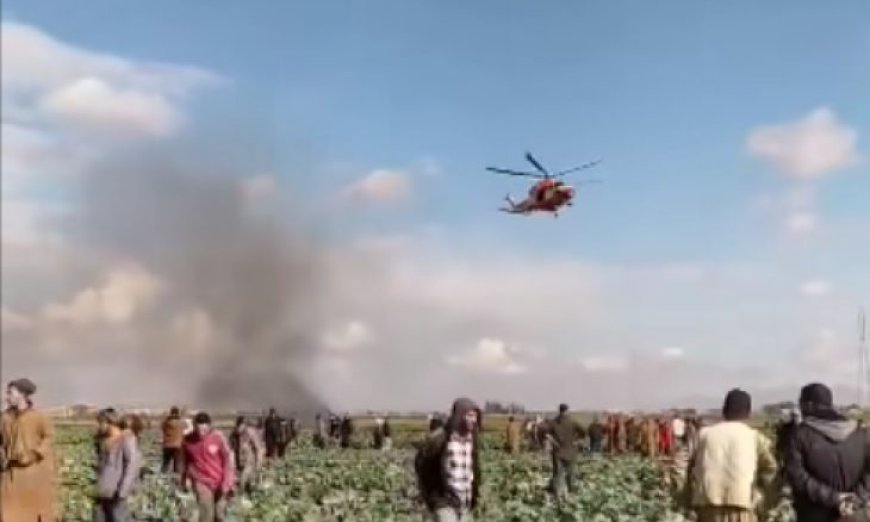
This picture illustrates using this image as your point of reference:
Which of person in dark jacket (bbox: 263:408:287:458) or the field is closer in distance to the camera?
the field

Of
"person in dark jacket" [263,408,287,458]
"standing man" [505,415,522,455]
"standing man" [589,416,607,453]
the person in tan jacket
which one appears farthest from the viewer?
"standing man" [505,415,522,455]

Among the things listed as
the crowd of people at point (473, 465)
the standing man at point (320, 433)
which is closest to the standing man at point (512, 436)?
→ the standing man at point (320, 433)

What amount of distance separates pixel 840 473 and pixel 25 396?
6.65 metres

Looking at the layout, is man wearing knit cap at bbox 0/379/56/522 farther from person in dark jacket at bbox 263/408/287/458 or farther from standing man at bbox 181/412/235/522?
person in dark jacket at bbox 263/408/287/458

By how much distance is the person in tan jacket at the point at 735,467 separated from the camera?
10.5 m

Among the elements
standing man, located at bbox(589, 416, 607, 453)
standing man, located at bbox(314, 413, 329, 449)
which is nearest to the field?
standing man, located at bbox(589, 416, 607, 453)

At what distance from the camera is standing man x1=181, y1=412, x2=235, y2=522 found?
17.9m

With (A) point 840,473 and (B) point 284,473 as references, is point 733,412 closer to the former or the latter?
(A) point 840,473

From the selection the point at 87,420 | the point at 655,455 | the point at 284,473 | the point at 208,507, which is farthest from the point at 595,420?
the point at 87,420

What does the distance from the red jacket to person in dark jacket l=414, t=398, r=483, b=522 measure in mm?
6121

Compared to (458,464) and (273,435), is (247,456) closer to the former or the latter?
(273,435)

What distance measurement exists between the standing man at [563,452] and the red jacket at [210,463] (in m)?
7.92

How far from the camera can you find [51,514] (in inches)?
Result: 536

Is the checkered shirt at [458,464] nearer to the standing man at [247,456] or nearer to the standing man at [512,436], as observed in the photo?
the standing man at [247,456]
